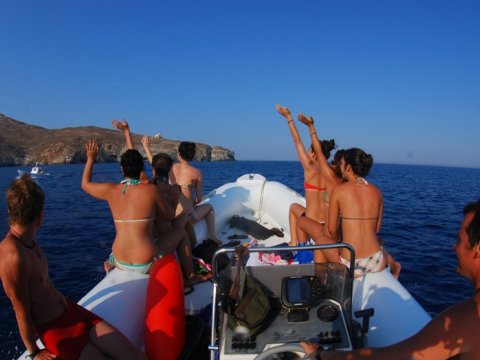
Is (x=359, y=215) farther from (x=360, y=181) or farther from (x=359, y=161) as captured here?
(x=359, y=161)

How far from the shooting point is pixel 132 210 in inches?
124

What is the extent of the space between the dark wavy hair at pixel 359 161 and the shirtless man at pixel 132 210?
6.46 ft

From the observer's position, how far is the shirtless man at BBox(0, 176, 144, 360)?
6.53ft

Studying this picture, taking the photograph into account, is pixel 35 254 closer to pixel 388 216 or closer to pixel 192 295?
pixel 192 295

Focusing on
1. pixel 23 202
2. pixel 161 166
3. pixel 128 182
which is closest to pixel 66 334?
pixel 23 202

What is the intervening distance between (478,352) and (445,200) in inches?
837

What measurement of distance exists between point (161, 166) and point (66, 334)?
227 cm

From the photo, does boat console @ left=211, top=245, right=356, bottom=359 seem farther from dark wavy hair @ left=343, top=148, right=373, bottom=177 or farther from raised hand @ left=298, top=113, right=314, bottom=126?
raised hand @ left=298, top=113, right=314, bottom=126

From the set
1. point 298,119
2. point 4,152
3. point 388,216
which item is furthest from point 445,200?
point 4,152

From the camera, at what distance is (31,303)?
212 cm

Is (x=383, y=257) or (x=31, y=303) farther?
(x=383, y=257)

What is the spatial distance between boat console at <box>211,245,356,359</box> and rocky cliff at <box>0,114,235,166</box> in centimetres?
7517

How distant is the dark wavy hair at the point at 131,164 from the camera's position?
3.22 meters

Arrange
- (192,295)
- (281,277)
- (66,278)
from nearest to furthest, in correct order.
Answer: (281,277) → (192,295) → (66,278)
